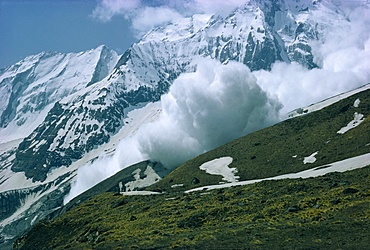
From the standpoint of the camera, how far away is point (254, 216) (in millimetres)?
51188

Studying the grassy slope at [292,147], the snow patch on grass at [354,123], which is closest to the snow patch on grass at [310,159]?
the grassy slope at [292,147]

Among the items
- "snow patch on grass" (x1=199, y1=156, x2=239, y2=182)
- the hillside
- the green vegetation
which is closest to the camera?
the green vegetation

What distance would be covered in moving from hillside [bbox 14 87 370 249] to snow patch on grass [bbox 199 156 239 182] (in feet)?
14.0

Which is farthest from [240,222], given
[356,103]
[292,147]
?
[356,103]

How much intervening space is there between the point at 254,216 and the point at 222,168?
92.6 metres

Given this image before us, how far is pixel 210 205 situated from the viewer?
64625mm

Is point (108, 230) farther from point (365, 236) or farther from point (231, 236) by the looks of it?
point (365, 236)

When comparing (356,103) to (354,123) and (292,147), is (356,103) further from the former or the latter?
(292,147)

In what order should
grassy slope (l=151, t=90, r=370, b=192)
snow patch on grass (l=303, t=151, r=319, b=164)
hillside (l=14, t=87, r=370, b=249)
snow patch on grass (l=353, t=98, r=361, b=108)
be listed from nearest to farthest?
hillside (l=14, t=87, r=370, b=249) → grassy slope (l=151, t=90, r=370, b=192) → snow patch on grass (l=303, t=151, r=319, b=164) → snow patch on grass (l=353, t=98, r=361, b=108)

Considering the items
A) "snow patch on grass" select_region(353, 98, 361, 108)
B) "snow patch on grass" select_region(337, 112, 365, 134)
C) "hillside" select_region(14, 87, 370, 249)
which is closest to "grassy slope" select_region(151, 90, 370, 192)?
"hillside" select_region(14, 87, 370, 249)

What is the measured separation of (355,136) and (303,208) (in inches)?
2874

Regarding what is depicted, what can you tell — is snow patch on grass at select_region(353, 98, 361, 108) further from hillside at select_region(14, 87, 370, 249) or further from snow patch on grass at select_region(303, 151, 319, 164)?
snow patch on grass at select_region(303, 151, 319, 164)

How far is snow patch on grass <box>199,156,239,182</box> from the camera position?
12981 cm

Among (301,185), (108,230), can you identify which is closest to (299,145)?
(301,185)
